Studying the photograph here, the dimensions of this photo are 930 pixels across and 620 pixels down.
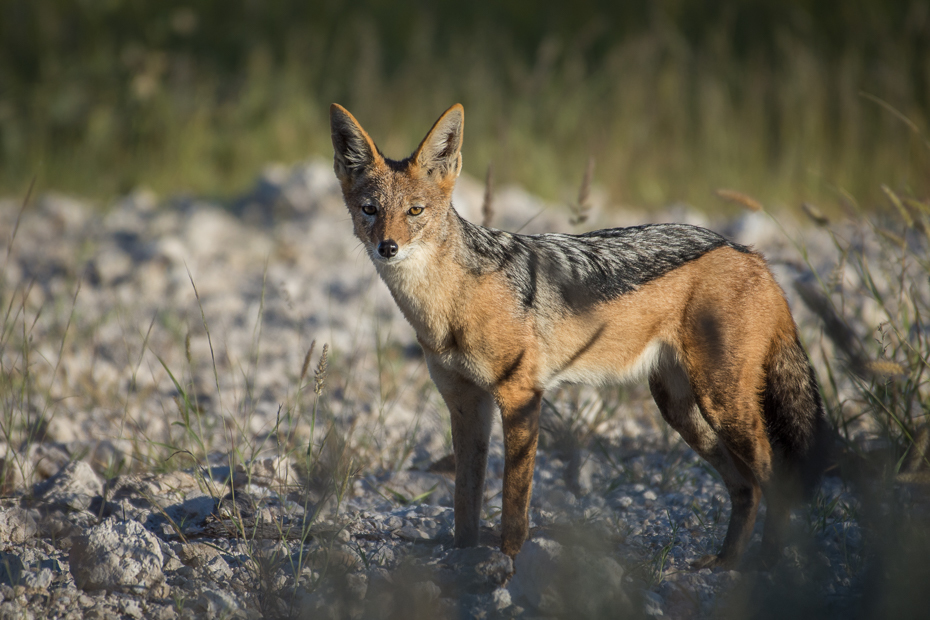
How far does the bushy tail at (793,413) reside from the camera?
3514 millimetres

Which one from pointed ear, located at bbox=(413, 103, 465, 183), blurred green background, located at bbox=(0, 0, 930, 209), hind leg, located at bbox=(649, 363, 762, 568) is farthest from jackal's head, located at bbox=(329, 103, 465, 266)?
blurred green background, located at bbox=(0, 0, 930, 209)

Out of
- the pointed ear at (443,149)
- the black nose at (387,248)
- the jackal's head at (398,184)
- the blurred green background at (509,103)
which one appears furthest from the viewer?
the blurred green background at (509,103)

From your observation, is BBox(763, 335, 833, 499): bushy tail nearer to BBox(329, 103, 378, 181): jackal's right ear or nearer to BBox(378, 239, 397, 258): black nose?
BBox(378, 239, 397, 258): black nose

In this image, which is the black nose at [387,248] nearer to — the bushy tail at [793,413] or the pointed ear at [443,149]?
the pointed ear at [443,149]

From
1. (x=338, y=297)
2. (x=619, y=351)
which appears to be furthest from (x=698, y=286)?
(x=338, y=297)

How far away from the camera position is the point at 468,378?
3301 mm

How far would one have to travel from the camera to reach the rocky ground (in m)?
2.65

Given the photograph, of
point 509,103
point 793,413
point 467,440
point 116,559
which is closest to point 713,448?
point 793,413

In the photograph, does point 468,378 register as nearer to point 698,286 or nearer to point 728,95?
point 698,286

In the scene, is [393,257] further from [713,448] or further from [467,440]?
[713,448]

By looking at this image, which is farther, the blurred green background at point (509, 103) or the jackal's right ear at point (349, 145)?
the blurred green background at point (509, 103)

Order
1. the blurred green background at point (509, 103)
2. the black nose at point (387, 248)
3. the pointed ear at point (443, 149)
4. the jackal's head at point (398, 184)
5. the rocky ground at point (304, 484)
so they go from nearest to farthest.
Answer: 1. the rocky ground at point (304, 484)
2. the black nose at point (387, 248)
3. the jackal's head at point (398, 184)
4. the pointed ear at point (443, 149)
5. the blurred green background at point (509, 103)

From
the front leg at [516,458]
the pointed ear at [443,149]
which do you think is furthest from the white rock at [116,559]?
the pointed ear at [443,149]

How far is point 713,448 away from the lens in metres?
3.66
